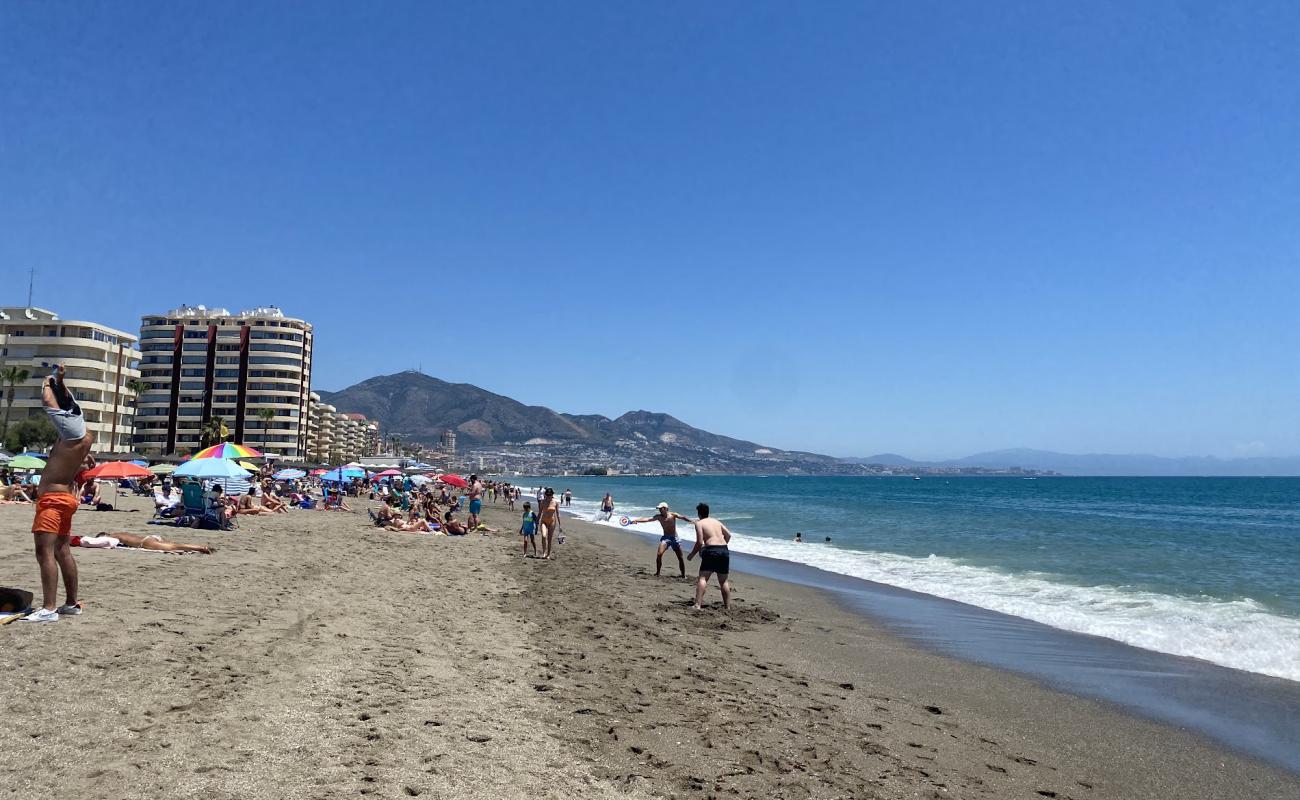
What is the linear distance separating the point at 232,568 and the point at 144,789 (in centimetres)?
777

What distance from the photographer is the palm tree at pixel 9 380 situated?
57.6m

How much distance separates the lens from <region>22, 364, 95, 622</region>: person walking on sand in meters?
5.91

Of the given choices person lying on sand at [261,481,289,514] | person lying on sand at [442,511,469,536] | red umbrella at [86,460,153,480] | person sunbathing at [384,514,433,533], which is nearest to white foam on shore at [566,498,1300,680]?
person lying on sand at [442,511,469,536]

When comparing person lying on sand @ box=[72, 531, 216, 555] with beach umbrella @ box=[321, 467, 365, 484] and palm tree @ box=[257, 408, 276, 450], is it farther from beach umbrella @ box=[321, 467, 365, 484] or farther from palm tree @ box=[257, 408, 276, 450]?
palm tree @ box=[257, 408, 276, 450]

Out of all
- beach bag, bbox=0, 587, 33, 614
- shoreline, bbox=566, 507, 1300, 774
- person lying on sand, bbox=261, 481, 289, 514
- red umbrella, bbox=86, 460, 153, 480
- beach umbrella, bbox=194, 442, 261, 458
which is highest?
beach umbrella, bbox=194, 442, 261, 458

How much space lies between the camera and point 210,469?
18.3 meters

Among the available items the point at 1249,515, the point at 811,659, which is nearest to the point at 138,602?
the point at 811,659

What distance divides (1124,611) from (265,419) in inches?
3422

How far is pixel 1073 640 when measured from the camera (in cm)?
1061

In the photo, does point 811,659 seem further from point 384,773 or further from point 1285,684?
point 384,773

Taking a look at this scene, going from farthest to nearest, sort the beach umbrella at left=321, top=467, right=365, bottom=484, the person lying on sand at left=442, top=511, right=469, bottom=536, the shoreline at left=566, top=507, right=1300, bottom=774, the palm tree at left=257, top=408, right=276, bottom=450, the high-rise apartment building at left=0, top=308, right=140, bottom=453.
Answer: the palm tree at left=257, top=408, right=276, bottom=450, the high-rise apartment building at left=0, top=308, right=140, bottom=453, the beach umbrella at left=321, top=467, right=365, bottom=484, the person lying on sand at left=442, top=511, right=469, bottom=536, the shoreline at left=566, top=507, right=1300, bottom=774

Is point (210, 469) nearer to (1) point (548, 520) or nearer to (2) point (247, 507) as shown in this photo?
(2) point (247, 507)

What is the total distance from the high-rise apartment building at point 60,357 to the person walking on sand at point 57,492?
68.8 meters

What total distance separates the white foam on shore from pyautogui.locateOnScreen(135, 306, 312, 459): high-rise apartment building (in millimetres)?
76113
